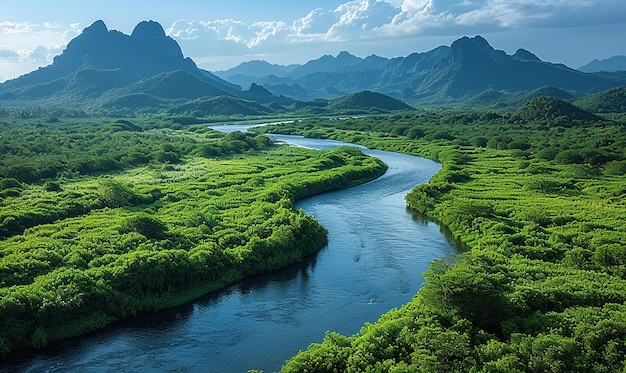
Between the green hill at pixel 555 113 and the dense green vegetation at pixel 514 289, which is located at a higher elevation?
the green hill at pixel 555 113

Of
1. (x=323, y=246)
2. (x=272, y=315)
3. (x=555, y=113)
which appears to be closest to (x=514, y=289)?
(x=272, y=315)

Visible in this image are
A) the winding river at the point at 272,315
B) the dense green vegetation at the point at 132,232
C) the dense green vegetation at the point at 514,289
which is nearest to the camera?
the dense green vegetation at the point at 514,289

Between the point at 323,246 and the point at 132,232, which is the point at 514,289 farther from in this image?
the point at 132,232

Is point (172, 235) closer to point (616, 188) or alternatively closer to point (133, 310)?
point (133, 310)

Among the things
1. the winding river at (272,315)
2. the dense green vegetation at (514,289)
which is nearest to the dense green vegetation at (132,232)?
the winding river at (272,315)

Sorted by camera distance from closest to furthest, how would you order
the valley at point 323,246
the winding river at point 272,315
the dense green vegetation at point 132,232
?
the valley at point 323,246 < the winding river at point 272,315 < the dense green vegetation at point 132,232

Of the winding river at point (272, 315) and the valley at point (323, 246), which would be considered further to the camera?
the winding river at point (272, 315)

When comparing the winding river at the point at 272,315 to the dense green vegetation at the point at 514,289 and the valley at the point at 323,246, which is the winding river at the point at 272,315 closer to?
the valley at the point at 323,246

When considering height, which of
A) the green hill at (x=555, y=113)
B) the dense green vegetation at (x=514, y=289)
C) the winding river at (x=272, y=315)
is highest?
the green hill at (x=555, y=113)
